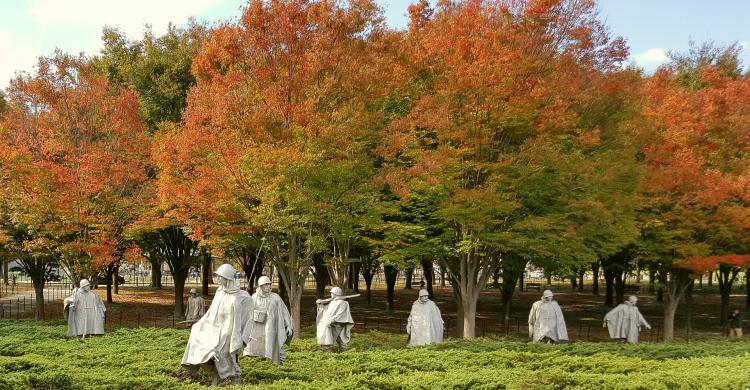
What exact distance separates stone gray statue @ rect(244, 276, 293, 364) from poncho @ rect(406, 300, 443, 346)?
452 cm

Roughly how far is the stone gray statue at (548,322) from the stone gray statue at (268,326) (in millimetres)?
8066

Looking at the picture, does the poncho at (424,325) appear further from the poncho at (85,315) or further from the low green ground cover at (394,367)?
→ the poncho at (85,315)

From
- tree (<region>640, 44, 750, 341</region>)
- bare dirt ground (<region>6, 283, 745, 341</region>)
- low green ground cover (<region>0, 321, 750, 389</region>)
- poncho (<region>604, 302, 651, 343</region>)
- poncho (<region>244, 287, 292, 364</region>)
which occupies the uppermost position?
tree (<region>640, 44, 750, 341</region>)

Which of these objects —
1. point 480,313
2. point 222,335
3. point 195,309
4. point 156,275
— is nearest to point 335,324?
point 222,335

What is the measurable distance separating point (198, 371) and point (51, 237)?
46.1 ft

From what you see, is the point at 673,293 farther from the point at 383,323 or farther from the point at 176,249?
the point at 176,249

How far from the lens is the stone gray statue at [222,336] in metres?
8.96

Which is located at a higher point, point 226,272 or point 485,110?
point 485,110

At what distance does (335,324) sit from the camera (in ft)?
47.0

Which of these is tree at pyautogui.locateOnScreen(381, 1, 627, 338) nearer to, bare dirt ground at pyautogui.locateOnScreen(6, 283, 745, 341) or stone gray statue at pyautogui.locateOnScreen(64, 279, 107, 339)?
bare dirt ground at pyautogui.locateOnScreen(6, 283, 745, 341)

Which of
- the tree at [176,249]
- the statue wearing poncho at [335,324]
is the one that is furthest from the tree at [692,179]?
the tree at [176,249]

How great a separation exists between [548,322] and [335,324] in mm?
6369

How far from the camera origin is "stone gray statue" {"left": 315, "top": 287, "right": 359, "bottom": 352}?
46.7 feet

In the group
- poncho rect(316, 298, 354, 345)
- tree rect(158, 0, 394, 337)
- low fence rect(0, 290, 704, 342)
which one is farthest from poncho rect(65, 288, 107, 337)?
poncho rect(316, 298, 354, 345)
